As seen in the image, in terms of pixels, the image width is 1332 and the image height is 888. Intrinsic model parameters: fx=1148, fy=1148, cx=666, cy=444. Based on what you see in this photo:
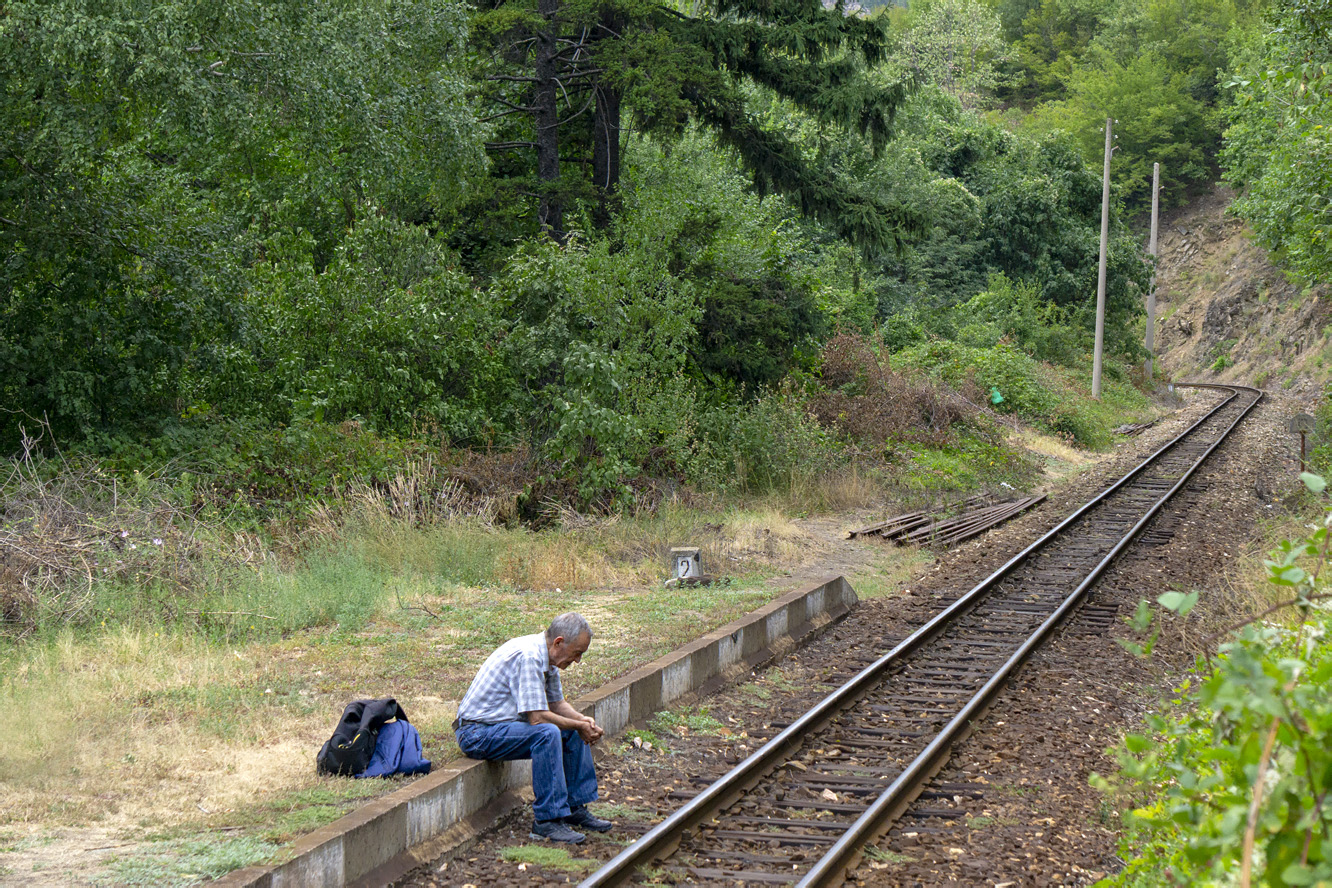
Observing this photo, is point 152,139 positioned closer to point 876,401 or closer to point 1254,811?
point 876,401

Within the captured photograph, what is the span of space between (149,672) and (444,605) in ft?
12.0

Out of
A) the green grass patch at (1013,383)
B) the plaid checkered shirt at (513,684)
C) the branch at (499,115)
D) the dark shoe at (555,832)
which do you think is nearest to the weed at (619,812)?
the dark shoe at (555,832)

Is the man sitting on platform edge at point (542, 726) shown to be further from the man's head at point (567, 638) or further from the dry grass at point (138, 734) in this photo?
the dry grass at point (138, 734)

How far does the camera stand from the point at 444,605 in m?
11.6

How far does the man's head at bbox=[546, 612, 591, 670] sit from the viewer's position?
6.89 meters

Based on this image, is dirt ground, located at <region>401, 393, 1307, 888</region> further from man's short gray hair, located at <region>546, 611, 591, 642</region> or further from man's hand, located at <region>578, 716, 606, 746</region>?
man's short gray hair, located at <region>546, 611, 591, 642</region>

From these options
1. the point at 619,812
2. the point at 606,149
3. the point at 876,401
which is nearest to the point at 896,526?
the point at 876,401

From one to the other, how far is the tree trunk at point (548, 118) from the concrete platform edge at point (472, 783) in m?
11.0

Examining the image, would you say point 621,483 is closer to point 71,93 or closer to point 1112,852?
point 71,93

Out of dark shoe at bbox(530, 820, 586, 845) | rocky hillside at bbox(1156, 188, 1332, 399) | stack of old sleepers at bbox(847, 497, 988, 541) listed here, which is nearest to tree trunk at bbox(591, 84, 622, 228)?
stack of old sleepers at bbox(847, 497, 988, 541)

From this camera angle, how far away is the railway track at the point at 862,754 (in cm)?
641

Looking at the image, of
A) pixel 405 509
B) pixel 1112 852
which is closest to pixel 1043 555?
pixel 405 509

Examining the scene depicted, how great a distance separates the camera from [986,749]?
852 cm

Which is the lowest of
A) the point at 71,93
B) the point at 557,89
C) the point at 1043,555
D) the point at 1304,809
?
the point at 1043,555
